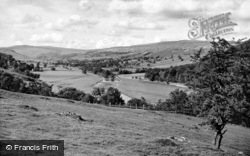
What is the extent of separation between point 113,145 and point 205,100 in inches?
509

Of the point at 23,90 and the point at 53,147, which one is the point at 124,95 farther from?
the point at 53,147

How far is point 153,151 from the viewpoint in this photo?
79.1ft

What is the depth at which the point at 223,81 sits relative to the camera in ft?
101

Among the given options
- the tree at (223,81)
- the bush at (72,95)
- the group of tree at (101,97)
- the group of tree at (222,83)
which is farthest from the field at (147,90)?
the tree at (223,81)

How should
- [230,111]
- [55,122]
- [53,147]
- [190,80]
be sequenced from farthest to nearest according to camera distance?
[190,80], [55,122], [230,111], [53,147]

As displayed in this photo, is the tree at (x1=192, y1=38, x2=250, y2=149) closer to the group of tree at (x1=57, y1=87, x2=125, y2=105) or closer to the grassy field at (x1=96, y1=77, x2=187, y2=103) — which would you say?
the group of tree at (x1=57, y1=87, x2=125, y2=105)

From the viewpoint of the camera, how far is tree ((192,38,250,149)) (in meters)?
29.4

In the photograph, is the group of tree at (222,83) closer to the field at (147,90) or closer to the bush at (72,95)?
the bush at (72,95)

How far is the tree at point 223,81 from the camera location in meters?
29.4

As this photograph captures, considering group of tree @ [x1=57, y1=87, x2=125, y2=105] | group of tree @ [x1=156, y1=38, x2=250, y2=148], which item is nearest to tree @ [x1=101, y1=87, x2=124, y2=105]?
group of tree @ [x1=57, y1=87, x2=125, y2=105]

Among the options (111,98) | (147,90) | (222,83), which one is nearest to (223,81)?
(222,83)

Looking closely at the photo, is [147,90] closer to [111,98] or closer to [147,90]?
[147,90]

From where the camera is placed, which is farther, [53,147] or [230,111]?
[230,111]

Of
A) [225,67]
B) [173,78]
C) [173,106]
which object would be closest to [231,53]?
[225,67]
